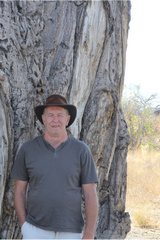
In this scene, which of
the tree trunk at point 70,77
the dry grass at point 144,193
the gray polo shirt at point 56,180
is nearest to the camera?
the gray polo shirt at point 56,180

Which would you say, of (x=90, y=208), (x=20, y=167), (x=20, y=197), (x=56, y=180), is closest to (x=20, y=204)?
(x=20, y=197)

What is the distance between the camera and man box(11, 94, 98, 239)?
2830 mm

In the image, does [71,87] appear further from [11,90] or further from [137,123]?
[137,123]

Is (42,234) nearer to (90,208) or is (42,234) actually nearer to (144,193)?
(90,208)

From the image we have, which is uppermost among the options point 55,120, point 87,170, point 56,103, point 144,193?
point 56,103

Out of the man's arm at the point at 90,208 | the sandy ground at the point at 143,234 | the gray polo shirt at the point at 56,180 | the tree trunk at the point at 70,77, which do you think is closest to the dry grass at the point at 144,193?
the sandy ground at the point at 143,234

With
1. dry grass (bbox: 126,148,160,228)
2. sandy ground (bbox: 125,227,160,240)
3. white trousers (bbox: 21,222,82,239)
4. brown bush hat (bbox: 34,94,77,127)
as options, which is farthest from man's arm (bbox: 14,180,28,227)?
dry grass (bbox: 126,148,160,228)

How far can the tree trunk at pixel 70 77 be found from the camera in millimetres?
3279

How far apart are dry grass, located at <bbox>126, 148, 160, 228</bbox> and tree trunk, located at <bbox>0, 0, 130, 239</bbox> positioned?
8.95ft

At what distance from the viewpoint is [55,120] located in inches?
117

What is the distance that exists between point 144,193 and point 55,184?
290 inches

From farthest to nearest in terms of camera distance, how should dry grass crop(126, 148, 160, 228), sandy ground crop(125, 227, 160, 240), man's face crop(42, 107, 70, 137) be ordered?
1. dry grass crop(126, 148, 160, 228)
2. sandy ground crop(125, 227, 160, 240)
3. man's face crop(42, 107, 70, 137)

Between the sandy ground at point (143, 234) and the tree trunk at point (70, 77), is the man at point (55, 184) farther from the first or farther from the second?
the sandy ground at point (143, 234)

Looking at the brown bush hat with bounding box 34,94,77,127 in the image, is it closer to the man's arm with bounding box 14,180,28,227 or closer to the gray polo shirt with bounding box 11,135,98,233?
the gray polo shirt with bounding box 11,135,98,233
